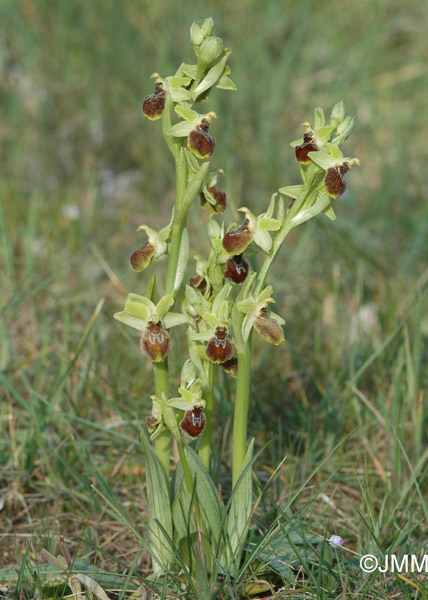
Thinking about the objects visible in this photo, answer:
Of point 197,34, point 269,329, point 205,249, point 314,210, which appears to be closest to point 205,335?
point 269,329

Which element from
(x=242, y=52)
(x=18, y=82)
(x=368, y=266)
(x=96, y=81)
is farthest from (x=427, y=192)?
(x=18, y=82)

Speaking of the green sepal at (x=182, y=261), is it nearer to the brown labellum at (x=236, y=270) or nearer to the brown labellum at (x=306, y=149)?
the brown labellum at (x=236, y=270)

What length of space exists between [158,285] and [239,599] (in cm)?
167

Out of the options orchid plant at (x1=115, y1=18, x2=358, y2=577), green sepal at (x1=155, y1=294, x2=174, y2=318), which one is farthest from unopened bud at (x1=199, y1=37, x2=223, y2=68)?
green sepal at (x1=155, y1=294, x2=174, y2=318)

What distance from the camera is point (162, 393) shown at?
6.35 feet

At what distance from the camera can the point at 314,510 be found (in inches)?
93.5

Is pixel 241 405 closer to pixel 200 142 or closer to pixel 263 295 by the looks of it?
pixel 263 295

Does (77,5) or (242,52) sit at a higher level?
(77,5)

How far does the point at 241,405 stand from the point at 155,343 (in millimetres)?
279

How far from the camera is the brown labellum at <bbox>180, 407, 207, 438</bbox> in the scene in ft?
6.07

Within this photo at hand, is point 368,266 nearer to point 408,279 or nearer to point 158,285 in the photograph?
point 408,279

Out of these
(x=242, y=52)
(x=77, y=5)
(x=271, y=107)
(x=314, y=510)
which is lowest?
(x=314, y=510)

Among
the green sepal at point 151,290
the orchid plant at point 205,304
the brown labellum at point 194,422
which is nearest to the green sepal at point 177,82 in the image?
the orchid plant at point 205,304

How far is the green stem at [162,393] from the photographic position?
1962mm
